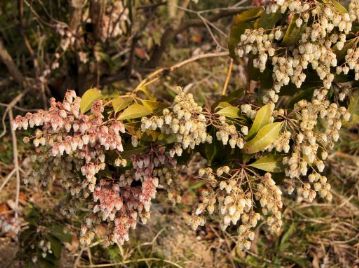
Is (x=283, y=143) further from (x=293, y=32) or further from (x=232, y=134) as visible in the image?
(x=293, y=32)

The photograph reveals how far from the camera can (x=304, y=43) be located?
5.72 feet

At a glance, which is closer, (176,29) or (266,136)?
(266,136)

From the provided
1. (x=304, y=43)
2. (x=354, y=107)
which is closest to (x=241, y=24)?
(x=304, y=43)

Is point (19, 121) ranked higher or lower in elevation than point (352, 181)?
higher

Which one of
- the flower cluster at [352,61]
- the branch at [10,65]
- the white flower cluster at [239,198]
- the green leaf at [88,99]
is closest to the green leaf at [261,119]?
the white flower cluster at [239,198]

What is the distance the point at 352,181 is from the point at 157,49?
50.5 inches

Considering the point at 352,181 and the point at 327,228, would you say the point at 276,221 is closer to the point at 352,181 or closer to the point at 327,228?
the point at 327,228

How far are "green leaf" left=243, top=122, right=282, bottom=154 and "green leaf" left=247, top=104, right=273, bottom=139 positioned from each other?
3 cm

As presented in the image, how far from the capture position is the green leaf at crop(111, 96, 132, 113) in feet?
5.85

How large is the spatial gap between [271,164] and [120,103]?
0.49 meters

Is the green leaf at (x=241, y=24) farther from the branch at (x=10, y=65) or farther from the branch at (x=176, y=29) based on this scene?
the branch at (x=10, y=65)

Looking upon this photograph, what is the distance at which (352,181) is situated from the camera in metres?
3.34

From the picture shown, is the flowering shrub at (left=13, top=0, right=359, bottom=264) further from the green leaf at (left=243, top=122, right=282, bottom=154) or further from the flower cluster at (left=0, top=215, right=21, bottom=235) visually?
the flower cluster at (left=0, top=215, right=21, bottom=235)

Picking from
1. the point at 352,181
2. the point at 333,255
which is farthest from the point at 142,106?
the point at 352,181
